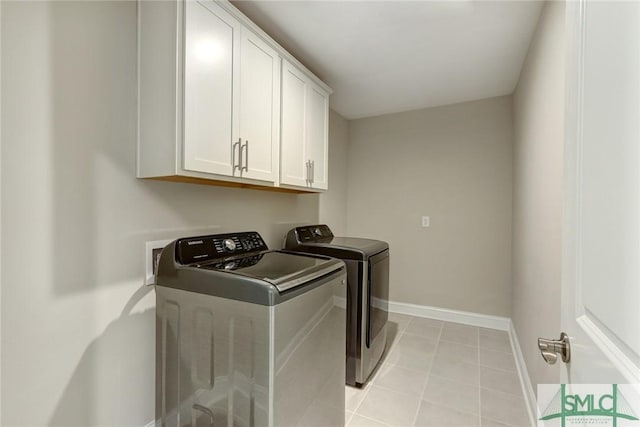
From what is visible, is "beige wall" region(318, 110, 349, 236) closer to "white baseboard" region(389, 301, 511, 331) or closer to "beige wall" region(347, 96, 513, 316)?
"beige wall" region(347, 96, 513, 316)

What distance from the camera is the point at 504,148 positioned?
2842mm

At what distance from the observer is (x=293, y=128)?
6.47ft

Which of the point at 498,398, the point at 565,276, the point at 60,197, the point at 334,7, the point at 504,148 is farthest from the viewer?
the point at 504,148

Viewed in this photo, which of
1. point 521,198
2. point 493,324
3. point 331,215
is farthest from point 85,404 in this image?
point 493,324

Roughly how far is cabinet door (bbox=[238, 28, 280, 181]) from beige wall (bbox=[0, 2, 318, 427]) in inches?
18.7

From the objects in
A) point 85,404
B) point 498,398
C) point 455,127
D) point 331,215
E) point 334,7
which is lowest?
point 498,398

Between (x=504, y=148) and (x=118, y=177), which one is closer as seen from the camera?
(x=118, y=177)

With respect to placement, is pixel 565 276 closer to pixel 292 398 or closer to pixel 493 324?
pixel 292 398

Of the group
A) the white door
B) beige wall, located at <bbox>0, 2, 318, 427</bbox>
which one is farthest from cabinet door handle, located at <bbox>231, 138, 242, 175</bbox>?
the white door

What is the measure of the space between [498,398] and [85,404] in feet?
7.31

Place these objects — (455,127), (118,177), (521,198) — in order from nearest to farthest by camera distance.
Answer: (118,177) → (521,198) → (455,127)

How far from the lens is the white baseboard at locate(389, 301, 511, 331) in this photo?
9.50 feet

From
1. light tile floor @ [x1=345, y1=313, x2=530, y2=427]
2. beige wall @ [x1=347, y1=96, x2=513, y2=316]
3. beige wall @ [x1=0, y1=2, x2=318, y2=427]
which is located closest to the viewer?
beige wall @ [x1=0, y1=2, x2=318, y2=427]

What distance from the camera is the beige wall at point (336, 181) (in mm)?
3154
